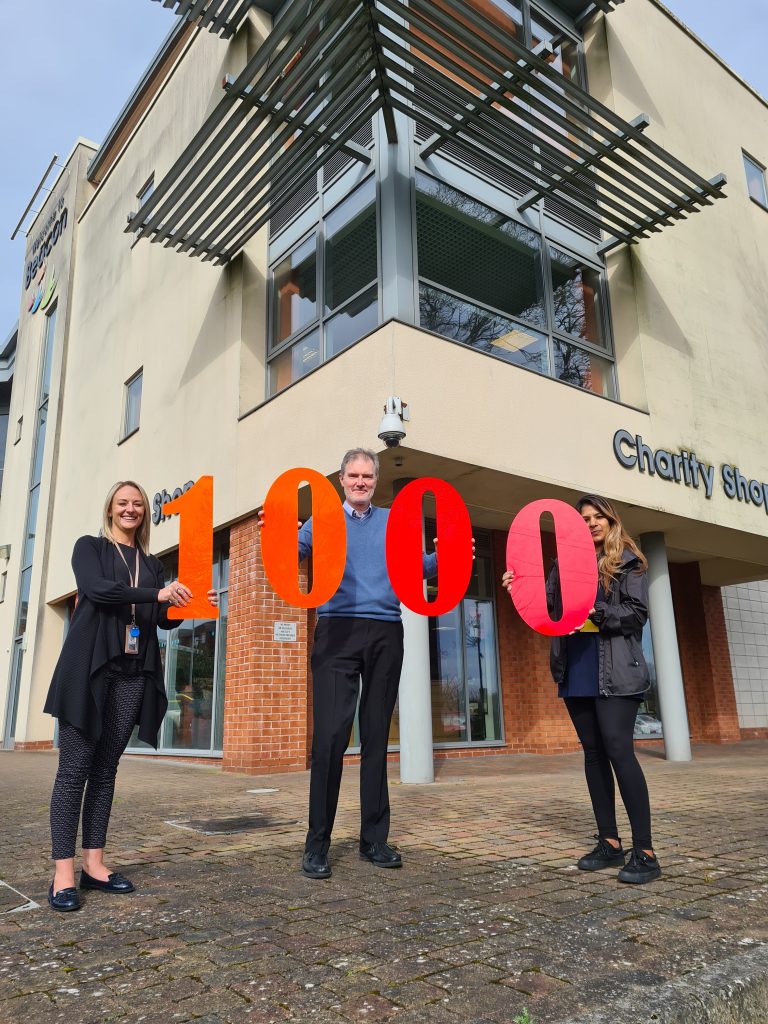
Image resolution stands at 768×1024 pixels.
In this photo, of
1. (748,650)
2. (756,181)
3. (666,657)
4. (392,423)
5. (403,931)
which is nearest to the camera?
(403,931)

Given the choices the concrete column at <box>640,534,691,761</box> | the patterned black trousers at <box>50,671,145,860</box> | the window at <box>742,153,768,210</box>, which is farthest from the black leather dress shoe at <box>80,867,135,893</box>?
the window at <box>742,153,768,210</box>

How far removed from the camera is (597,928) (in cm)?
275

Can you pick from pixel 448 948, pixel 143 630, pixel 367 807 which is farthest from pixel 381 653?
pixel 448 948

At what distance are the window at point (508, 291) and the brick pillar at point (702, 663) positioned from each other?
7255 millimetres

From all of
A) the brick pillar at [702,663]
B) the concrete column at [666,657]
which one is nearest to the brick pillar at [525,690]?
the concrete column at [666,657]

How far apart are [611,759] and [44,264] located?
2343cm

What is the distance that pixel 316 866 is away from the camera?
11.8 ft

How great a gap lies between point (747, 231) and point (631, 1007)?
1494cm

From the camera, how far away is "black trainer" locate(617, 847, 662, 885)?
343 cm

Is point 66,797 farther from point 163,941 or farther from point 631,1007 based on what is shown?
point 631,1007

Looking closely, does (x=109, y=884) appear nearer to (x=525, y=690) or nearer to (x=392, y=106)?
(x=392, y=106)

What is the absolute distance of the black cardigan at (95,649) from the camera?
325cm

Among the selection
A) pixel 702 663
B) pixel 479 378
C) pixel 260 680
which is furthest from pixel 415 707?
pixel 702 663

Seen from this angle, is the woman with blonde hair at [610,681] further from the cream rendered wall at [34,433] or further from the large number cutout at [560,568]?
the cream rendered wall at [34,433]
